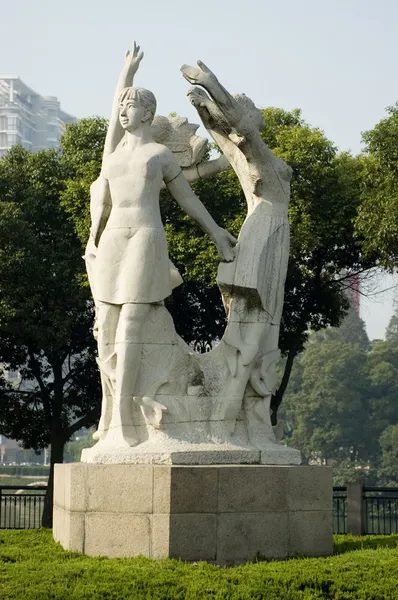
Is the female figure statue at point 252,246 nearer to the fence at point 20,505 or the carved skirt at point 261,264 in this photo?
the carved skirt at point 261,264

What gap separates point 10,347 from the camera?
24266 millimetres

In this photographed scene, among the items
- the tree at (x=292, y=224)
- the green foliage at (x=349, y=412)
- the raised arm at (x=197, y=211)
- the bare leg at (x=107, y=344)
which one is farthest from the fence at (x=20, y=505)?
the green foliage at (x=349, y=412)

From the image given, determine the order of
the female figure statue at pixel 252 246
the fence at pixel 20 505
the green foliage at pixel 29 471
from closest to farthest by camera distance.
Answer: the female figure statue at pixel 252 246 < the fence at pixel 20 505 < the green foliage at pixel 29 471

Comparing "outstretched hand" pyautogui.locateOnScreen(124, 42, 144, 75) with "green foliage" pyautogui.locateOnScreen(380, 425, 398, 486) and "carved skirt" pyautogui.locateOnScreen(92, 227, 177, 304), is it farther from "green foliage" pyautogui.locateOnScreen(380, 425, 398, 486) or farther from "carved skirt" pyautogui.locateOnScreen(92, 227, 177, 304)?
"green foliage" pyautogui.locateOnScreen(380, 425, 398, 486)

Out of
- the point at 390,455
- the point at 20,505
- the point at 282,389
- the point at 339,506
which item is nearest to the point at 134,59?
the point at 282,389

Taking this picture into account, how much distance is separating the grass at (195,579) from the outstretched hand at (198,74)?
449cm

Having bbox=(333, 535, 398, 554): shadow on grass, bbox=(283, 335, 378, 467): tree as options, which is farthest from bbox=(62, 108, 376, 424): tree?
bbox=(283, 335, 378, 467): tree

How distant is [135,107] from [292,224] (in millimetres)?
10530

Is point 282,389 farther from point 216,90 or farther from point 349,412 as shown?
point 349,412

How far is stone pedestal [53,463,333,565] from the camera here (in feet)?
33.2

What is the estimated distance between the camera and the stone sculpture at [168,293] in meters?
10.8

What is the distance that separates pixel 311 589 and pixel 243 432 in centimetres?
229

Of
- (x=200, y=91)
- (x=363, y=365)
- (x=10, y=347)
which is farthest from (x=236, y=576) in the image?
(x=363, y=365)

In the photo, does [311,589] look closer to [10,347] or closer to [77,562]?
[77,562]
